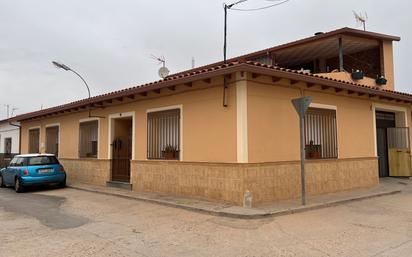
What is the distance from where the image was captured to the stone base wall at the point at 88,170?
13.8 metres

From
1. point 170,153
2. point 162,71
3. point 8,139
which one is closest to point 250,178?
point 170,153

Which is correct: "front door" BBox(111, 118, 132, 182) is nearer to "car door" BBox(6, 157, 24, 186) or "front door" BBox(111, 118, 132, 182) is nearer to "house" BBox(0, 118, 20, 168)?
"car door" BBox(6, 157, 24, 186)

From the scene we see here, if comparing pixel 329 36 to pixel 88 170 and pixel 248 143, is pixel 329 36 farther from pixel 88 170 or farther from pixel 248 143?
pixel 88 170

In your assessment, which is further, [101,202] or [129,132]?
[129,132]

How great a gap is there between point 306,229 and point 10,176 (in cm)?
1204

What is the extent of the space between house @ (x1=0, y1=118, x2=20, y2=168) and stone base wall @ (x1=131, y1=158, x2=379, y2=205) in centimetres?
1311

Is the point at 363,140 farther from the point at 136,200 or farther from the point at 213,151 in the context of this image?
the point at 136,200

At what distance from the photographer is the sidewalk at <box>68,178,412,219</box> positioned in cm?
789

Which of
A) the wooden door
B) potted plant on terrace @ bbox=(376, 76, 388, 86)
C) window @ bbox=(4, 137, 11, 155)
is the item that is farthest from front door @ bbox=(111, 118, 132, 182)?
window @ bbox=(4, 137, 11, 155)

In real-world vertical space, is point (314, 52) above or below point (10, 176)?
above

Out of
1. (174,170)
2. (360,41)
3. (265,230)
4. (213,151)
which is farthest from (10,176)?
(360,41)

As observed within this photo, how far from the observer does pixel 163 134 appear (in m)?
11.3

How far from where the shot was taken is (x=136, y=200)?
10.3 m

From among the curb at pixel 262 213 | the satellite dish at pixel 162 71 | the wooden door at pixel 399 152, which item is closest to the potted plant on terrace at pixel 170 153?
the curb at pixel 262 213
